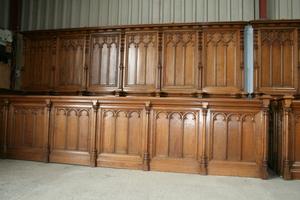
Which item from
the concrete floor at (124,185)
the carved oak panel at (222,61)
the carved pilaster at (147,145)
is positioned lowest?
the concrete floor at (124,185)

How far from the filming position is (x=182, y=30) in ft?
17.2

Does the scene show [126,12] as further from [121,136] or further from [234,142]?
[234,142]

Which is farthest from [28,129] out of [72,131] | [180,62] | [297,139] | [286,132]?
[297,139]

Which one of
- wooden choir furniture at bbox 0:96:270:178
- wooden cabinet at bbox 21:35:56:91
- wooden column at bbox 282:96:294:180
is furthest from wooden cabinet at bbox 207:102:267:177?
wooden cabinet at bbox 21:35:56:91

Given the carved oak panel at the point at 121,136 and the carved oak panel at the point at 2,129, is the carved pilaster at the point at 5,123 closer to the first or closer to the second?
the carved oak panel at the point at 2,129

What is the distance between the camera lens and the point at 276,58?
4910mm

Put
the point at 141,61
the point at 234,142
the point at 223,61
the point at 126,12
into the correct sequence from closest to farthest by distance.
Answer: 1. the point at 234,142
2. the point at 223,61
3. the point at 141,61
4. the point at 126,12

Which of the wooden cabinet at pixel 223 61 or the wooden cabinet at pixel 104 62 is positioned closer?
the wooden cabinet at pixel 223 61

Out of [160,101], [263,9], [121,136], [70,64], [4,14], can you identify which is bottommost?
[121,136]

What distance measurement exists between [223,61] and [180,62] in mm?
819

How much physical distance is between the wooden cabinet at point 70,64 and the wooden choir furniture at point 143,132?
4.36 feet

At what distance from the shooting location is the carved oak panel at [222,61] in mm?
4996

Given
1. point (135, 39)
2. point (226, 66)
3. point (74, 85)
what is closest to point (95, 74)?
point (74, 85)

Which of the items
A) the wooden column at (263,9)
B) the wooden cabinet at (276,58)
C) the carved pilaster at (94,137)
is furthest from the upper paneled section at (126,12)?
the carved pilaster at (94,137)
